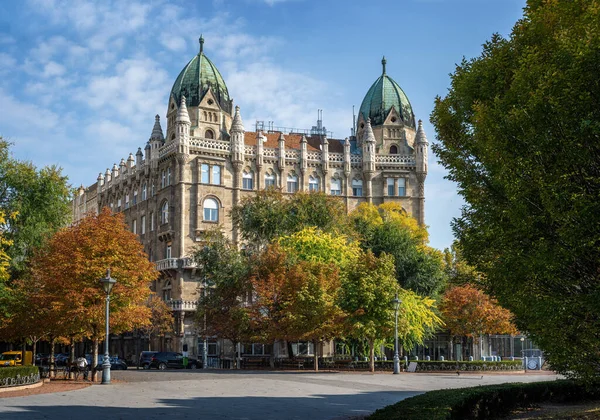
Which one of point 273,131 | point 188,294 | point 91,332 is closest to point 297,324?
point 91,332

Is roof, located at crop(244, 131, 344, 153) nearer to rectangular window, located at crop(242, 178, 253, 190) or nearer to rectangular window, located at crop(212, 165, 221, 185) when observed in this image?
rectangular window, located at crop(242, 178, 253, 190)

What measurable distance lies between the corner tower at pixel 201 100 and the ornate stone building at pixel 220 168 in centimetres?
11

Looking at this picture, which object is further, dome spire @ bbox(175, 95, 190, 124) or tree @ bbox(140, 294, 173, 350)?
dome spire @ bbox(175, 95, 190, 124)

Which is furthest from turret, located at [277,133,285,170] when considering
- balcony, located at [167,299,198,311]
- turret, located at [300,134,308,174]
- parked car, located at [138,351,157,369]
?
parked car, located at [138,351,157,369]

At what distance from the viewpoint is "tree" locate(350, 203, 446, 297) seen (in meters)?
61.3

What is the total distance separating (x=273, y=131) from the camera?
87625 millimetres

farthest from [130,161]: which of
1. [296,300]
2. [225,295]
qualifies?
[296,300]

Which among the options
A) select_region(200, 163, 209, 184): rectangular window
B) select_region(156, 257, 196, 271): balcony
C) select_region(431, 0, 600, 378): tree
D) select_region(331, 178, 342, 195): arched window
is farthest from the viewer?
select_region(331, 178, 342, 195): arched window

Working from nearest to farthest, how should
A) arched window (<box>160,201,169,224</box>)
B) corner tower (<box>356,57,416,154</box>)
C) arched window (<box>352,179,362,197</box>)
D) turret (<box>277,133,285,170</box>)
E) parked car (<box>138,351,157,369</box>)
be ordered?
1. parked car (<box>138,351,157,369</box>)
2. arched window (<box>160,201,169,224</box>)
3. turret (<box>277,133,285,170</box>)
4. arched window (<box>352,179,362,197</box>)
5. corner tower (<box>356,57,416,154</box>)

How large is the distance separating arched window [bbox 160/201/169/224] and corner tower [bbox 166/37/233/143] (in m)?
7.26

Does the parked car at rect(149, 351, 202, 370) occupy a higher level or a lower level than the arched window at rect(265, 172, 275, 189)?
lower

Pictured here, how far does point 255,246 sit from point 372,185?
22.3m

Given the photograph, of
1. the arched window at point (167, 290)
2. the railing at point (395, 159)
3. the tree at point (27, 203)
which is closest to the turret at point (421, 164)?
the railing at point (395, 159)

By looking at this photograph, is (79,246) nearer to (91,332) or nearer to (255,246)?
(91,332)
